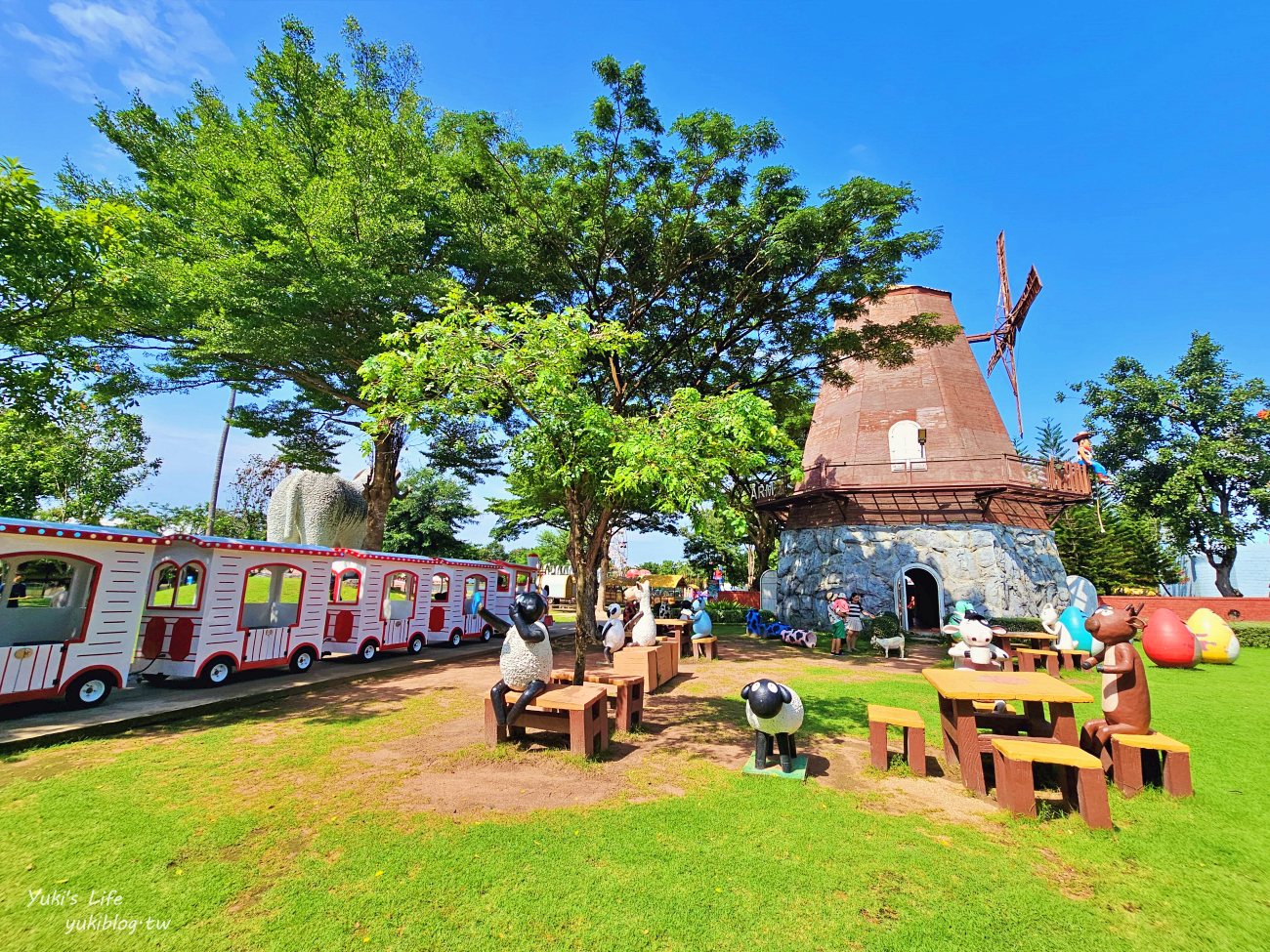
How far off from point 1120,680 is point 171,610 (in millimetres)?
13031

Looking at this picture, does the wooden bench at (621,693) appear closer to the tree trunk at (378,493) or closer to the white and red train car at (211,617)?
the white and red train car at (211,617)

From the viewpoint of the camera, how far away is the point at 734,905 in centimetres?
334

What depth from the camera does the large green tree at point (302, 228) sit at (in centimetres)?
1157

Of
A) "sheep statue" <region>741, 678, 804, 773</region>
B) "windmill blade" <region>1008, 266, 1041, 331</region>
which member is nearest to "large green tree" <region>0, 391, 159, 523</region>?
"sheep statue" <region>741, 678, 804, 773</region>

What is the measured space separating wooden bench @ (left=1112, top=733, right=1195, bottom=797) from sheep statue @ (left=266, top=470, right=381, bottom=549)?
54.3 ft

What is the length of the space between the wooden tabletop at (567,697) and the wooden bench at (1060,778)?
4.04m

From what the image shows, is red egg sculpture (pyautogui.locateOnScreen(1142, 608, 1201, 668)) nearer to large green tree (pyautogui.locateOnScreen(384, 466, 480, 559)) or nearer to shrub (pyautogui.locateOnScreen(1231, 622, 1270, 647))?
shrub (pyautogui.locateOnScreen(1231, 622, 1270, 647))

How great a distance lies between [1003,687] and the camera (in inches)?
211

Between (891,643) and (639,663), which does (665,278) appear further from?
(891,643)

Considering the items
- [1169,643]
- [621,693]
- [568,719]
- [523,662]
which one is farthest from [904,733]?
[1169,643]

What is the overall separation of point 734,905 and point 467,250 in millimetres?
14887

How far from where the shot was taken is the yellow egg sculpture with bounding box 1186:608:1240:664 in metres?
13.6

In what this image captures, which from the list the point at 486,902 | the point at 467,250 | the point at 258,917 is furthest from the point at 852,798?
the point at 467,250

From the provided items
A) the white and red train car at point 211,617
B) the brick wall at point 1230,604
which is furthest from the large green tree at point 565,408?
the brick wall at point 1230,604
